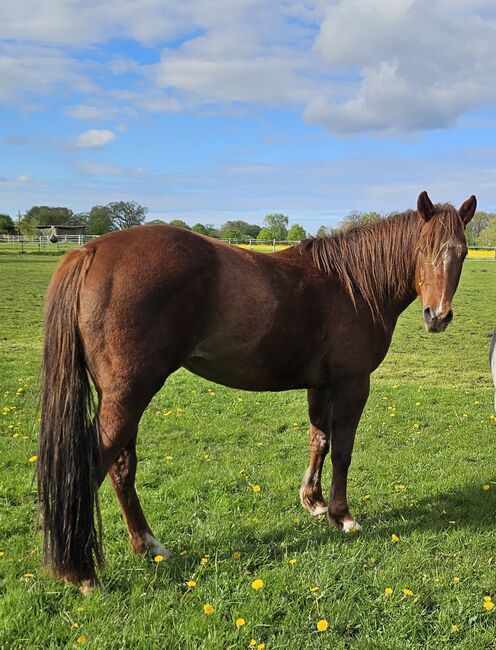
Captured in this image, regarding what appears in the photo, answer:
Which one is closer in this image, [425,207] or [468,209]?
[425,207]

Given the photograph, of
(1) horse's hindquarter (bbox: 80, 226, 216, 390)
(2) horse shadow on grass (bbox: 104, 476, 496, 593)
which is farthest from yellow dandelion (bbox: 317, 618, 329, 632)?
(1) horse's hindquarter (bbox: 80, 226, 216, 390)

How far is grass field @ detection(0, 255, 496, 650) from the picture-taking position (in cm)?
269

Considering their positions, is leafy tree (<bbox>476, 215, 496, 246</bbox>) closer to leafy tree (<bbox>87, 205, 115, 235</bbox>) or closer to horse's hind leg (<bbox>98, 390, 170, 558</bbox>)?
leafy tree (<bbox>87, 205, 115, 235</bbox>)

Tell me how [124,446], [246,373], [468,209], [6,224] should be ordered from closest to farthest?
1. [124,446]
2. [246,373]
3. [468,209]
4. [6,224]

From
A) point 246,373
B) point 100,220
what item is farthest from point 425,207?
point 100,220

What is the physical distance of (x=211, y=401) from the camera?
23.0 feet

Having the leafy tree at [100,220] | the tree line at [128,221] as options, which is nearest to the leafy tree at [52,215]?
the tree line at [128,221]

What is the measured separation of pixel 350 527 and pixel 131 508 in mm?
1625

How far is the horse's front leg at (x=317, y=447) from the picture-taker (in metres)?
4.18

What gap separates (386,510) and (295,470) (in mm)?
978

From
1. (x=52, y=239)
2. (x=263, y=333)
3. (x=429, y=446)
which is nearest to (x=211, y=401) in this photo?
(x=429, y=446)

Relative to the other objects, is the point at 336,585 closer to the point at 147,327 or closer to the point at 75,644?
the point at 75,644

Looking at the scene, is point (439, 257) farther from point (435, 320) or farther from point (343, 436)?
point (343, 436)

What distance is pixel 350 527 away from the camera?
378 cm
